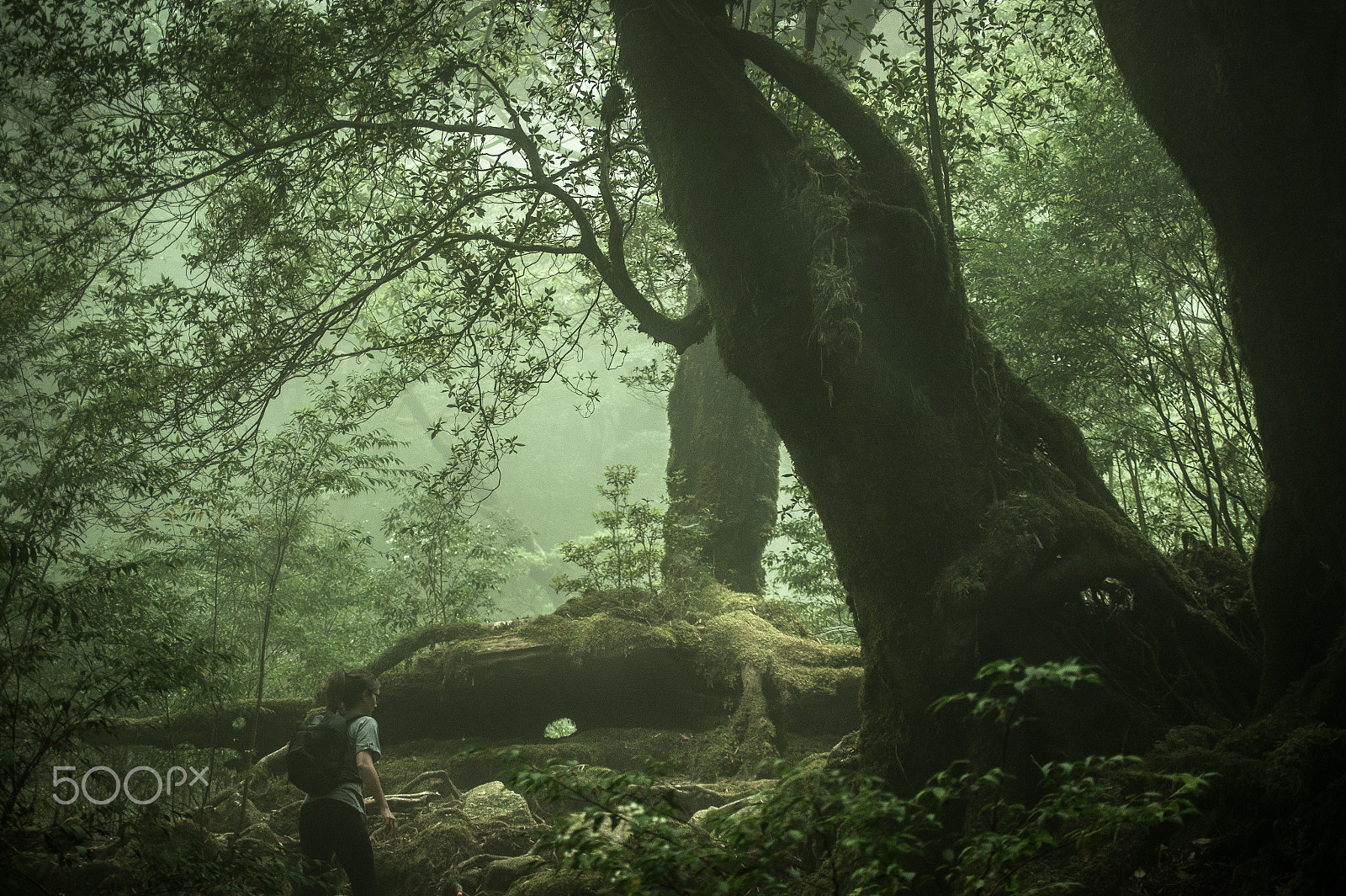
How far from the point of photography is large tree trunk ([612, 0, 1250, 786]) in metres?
3.97

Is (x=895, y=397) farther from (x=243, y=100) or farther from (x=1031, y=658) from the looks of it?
(x=243, y=100)

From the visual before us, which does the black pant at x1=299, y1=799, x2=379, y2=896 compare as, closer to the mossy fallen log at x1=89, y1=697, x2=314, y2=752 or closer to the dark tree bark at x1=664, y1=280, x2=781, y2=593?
the mossy fallen log at x1=89, y1=697, x2=314, y2=752

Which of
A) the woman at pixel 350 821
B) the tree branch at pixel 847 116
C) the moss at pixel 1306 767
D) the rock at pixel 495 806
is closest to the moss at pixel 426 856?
the rock at pixel 495 806

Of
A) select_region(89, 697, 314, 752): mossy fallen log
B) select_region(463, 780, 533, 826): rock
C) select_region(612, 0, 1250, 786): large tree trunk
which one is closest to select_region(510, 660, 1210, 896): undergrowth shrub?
select_region(612, 0, 1250, 786): large tree trunk

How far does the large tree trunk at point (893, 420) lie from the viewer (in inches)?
156

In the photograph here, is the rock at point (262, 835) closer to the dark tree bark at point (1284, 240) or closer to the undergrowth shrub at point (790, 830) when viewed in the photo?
the undergrowth shrub at point (790, 830)

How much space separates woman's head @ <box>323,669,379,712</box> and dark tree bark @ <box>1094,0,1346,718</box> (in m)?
4.75

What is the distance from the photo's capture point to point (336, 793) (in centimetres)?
429

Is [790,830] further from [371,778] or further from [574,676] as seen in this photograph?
[574,676]

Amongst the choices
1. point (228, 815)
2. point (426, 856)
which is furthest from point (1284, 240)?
point (228, 815)

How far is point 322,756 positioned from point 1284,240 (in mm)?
5459

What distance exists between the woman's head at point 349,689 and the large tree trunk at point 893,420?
293 cm

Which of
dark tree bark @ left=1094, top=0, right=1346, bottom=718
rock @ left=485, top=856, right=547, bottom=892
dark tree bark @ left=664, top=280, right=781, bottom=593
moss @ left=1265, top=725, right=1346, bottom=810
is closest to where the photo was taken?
moss @ left=1265, top=725, right=1346, bottom=810

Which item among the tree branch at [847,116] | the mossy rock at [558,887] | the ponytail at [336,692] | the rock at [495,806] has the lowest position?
the mossy rock at [558,887]
